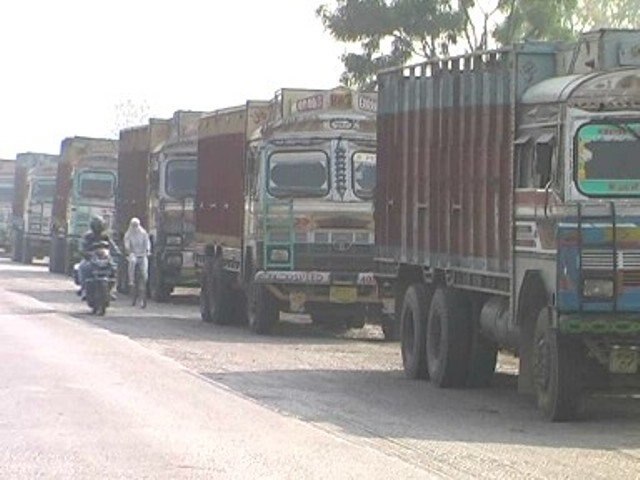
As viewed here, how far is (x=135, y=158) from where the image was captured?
41625mm

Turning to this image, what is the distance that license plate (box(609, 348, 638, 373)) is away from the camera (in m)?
15.2

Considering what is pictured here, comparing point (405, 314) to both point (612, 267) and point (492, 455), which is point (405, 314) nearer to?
point (612, 267)

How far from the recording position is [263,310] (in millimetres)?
26922

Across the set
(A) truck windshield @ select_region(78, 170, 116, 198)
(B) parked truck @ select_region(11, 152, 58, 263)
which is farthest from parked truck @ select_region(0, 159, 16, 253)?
(A) truck windshield @ select_region(78, 170, 116, 198)

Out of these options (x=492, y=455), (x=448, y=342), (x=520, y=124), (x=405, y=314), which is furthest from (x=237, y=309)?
(x=492, y=455)

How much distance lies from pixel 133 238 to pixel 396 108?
589 inches

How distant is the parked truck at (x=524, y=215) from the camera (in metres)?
15.0

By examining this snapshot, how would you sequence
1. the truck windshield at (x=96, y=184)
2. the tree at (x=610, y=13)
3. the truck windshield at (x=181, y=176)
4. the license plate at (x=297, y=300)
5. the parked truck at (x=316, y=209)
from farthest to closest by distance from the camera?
the truck windshield at (x=96, y=184)
the tree at (x=610, y=13)
the truck windshield at (x=181, y=176)
the license plate at (x=297, y=300)
the parked truck at (x=316, y=209)

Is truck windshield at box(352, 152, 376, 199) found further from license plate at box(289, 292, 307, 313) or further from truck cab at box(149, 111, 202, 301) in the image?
truck cab at box(149, 111, 202, 301)

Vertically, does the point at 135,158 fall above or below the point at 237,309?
above

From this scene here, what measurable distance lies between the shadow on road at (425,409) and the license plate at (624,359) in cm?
51

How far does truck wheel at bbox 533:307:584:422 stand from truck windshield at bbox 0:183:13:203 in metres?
61.6

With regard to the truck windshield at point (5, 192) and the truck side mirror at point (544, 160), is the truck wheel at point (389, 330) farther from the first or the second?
the truck windshield at point (5, 192)

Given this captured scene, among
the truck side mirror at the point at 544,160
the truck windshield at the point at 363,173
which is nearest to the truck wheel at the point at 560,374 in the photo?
the truck side mirror at the point at 544,160
